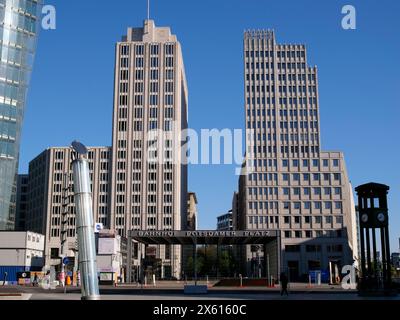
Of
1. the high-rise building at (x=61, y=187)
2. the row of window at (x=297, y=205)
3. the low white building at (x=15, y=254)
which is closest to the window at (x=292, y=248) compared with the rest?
the row of window at (x=297, y=205)

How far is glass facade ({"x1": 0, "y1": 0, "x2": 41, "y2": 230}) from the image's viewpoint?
95312 millimetres

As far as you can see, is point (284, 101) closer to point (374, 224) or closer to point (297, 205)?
point (297, 205)

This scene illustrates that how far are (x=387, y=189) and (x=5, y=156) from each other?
74496 mm

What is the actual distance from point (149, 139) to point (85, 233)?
126634 mm

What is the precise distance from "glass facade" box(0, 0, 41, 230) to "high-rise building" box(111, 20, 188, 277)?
49.6 metres

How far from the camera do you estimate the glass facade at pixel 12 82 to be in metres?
95.3

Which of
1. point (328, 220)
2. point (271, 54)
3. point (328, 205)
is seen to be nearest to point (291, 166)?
point (328, 205)

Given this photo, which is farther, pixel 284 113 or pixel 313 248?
pixel 284 113

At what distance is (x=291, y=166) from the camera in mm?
136625

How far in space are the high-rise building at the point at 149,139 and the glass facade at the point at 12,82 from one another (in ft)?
163

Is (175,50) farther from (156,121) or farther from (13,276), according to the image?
(13,276)

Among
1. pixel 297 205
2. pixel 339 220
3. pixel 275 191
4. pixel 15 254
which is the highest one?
pixel 275 191

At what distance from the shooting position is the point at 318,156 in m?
136
